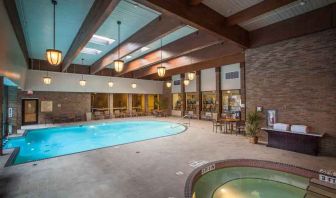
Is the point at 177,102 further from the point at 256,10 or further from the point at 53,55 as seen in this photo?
the point at 53,55

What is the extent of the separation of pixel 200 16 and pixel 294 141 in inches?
194

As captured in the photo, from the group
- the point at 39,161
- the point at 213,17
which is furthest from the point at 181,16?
the point at 39,161

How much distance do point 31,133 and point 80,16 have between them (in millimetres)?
7188

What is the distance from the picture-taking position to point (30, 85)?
1024 cm

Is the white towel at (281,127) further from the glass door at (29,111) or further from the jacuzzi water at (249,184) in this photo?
the glass door at (29,111)

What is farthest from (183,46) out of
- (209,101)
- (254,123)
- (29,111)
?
(29,111)

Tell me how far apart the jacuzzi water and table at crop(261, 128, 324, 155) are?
1.59 meters

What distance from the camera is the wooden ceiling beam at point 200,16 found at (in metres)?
3.77

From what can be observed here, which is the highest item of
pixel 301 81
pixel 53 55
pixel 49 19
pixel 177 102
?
pixel 49 19

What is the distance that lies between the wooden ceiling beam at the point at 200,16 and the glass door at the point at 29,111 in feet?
37.3

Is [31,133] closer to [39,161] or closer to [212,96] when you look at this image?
[39,161]

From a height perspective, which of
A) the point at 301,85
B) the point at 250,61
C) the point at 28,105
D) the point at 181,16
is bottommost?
the point at 28,105

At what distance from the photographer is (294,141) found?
17.6 feet

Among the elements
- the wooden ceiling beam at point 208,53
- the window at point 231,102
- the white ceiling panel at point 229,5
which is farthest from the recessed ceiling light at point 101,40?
the window at point 231,102
